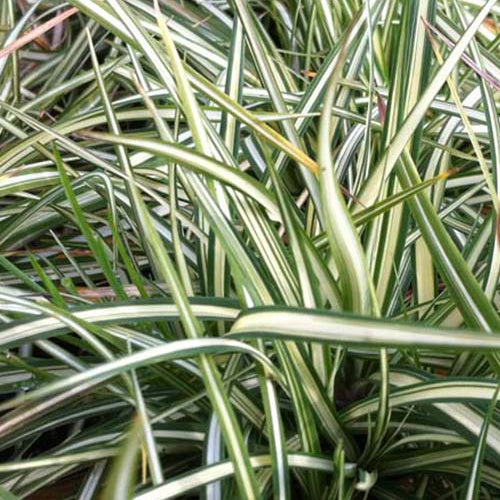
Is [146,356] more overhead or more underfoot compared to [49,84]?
more underfoot

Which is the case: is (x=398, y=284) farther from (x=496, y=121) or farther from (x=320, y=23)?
(x=320, y=23)

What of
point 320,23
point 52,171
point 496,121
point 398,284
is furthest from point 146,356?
point 320,23

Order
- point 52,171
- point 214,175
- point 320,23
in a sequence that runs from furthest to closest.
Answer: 1. point 320,23
2. point 52,171
3. point 214,175

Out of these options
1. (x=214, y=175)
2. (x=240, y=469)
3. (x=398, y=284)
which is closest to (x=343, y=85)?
(x=398, y=284)

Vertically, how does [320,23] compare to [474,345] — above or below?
above

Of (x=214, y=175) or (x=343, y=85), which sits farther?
(x=343, y=85)

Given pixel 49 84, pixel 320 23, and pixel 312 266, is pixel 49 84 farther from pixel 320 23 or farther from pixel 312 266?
pixel 312 266

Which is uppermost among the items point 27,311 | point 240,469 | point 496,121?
point 496,121

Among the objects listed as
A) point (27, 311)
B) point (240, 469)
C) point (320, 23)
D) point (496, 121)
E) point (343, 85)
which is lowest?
point (240, 469)

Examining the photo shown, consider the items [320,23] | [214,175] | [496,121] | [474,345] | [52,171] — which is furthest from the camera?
[320,23]
